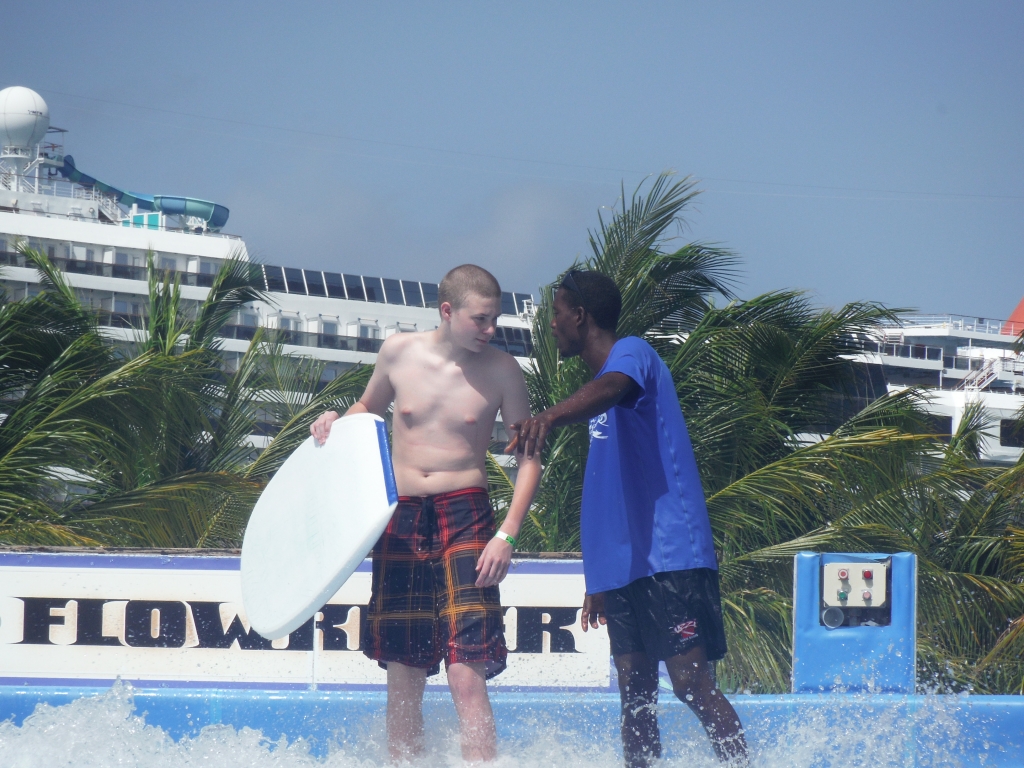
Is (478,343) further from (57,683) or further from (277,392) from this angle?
(277,392)

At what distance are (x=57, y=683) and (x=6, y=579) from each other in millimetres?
531

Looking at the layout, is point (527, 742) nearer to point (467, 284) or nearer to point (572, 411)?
point (572, 411)

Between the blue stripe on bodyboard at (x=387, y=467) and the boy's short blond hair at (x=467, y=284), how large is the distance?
44 cm

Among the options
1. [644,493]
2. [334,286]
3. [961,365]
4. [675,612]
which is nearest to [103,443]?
[644,493]

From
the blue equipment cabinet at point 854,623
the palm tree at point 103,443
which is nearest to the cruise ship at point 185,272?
the palm tree at point 103,443

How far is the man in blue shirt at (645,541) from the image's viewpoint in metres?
2.93

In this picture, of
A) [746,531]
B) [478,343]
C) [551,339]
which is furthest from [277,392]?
[478,343]

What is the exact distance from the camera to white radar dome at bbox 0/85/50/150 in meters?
36.7

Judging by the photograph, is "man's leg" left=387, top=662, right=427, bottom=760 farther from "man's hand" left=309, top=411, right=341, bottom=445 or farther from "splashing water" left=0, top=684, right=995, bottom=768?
"man's hand" left=309, top=411, right=341, bottom=445

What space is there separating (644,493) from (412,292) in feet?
146

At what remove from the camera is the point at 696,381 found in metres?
7.83

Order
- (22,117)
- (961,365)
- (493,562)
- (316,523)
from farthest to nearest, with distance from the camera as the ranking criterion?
(961,365) → (22,117) → (316,523) → (493,562)

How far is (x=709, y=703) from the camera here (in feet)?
9.61

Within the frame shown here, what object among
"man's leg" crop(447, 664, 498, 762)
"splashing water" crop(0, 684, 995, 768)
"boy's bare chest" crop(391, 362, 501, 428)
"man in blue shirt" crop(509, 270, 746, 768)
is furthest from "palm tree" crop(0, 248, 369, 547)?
"man in blue shirt" crop(509, 270, 746, 768)
